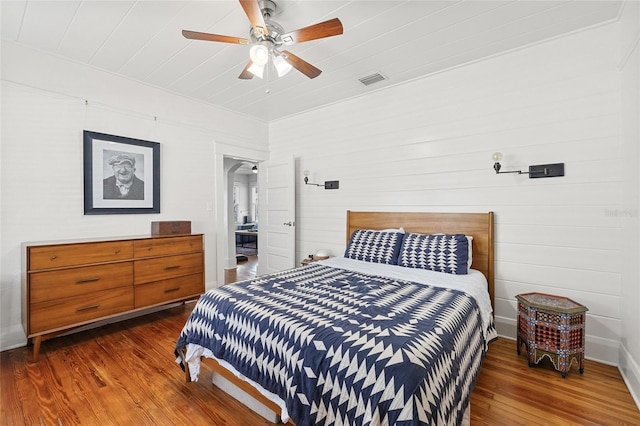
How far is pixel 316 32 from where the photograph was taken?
1.94 meters

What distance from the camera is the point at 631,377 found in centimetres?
203

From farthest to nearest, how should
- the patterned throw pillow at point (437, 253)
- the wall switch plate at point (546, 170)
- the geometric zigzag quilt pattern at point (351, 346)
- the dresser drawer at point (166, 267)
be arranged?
the dresser drawer at point (166, 267) → the patterned throw pillow at point (437, 253) → the wall switch plate at point (546, 170) → the geometric zigzag quilt pattern at point (351, 346)

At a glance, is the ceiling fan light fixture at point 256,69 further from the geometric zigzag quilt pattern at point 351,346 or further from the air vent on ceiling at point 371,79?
the geometric zigzag quilt pattern at point 351,346

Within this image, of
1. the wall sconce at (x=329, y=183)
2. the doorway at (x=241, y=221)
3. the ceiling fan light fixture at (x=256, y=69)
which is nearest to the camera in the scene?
the ceiling fan light fixture at (x=256, y=69)

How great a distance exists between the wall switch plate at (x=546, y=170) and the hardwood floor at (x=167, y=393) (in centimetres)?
160

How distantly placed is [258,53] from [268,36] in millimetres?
134

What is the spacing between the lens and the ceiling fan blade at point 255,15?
173 centimetres

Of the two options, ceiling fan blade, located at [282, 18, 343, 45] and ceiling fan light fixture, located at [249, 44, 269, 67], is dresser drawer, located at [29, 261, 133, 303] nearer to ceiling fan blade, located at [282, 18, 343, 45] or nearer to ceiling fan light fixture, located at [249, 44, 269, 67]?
ceiling fan light fixture, located at [249, 44, 269, 67]

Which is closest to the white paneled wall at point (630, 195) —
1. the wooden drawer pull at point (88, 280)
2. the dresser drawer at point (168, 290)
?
the dresser drawer at point (168, 290)

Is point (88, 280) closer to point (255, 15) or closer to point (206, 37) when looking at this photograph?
point (206, 37)

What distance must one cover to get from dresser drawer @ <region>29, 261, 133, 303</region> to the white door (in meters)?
2.17

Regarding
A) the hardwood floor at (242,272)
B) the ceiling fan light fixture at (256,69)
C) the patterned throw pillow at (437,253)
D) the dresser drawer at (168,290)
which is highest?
the ceiling fan light fixture at (256,69)

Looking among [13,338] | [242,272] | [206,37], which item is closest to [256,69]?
[206,37]

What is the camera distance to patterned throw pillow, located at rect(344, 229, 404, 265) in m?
3.12
